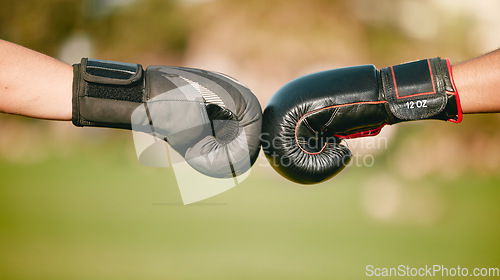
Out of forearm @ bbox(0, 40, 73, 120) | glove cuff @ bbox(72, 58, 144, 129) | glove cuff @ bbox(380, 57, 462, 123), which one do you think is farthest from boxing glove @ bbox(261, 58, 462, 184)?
forearm @ bbox(0, 40, 73, 120)

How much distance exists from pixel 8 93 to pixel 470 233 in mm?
2680

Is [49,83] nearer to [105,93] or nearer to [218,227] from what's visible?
[105,93]

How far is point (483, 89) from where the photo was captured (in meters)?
0.80

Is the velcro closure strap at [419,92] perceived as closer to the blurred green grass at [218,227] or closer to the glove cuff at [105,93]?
the glove cuff at [105,93]

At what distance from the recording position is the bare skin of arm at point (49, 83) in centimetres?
77

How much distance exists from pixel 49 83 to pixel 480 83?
0.93 m

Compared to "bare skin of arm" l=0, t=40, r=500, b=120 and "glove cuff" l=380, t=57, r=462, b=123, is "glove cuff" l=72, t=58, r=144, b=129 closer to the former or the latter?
"bare skin of arm" l=0, t=40, r=500, b=120

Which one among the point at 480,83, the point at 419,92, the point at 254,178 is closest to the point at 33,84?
the point at 419,92

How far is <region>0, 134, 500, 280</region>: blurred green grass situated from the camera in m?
2.06

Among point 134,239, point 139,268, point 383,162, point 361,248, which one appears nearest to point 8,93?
point 139,268

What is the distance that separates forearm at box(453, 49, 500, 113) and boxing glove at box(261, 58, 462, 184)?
0.9 inches

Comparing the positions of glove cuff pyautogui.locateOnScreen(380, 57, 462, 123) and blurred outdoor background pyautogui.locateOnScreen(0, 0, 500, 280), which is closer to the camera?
glove cuff pyautogui.locateOnScreen(380, 57, 462, 123)

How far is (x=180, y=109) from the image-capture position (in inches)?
31.4

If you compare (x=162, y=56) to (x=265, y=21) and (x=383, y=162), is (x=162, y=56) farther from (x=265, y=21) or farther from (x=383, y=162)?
(x=383, y=162)
